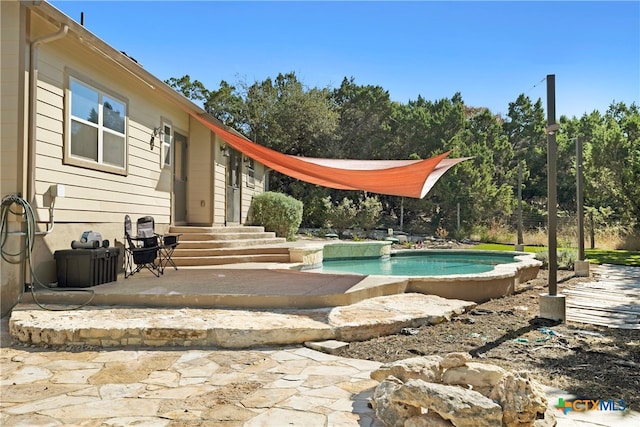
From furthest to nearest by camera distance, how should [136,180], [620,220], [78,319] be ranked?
[620,220]
[136,180]
[78,319]

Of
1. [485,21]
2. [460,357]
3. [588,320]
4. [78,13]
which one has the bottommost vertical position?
[588,320]

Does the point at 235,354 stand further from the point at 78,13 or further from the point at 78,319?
the point at 78,13

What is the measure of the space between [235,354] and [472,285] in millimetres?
3690

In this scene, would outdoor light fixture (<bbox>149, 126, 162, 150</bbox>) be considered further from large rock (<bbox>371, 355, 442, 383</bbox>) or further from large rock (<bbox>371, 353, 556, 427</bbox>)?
large rock (<bbox>371, 353, 556, 427</bbox>)

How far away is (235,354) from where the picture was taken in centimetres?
325

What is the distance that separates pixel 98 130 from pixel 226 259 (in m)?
2.89

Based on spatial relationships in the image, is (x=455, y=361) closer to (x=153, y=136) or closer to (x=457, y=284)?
(x=457, y=284)

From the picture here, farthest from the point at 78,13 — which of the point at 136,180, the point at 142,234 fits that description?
the point at 142,234

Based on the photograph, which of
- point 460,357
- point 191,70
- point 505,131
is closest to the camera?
point 460,357

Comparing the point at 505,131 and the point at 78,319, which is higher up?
the point at 505,131

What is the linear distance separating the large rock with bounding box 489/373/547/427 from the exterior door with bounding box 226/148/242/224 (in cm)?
799

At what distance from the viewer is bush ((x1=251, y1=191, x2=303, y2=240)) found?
430 inches

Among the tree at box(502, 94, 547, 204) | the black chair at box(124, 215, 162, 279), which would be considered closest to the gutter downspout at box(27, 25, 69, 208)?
the black chair at box(124, 215, 162, 279)

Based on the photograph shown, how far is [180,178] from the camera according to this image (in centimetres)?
838
